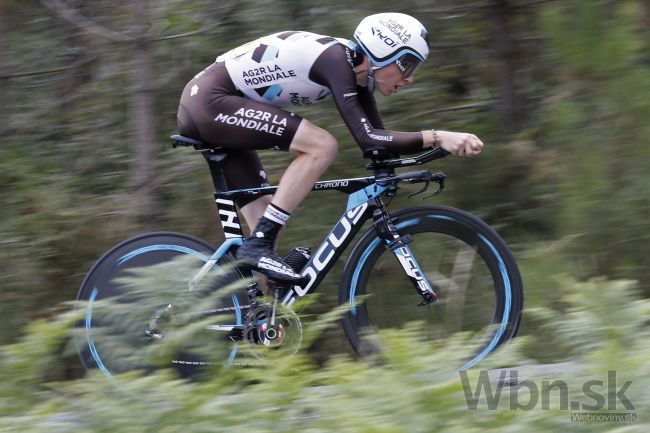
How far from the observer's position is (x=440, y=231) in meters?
5.06

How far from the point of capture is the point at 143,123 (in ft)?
20.8

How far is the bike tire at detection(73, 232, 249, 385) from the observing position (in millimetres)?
3900

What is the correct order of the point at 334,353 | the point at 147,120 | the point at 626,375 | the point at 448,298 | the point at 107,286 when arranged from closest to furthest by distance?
the point at 626,375 < the point at 107,286 < the point at 448,298 < the point at 334,353 < the point at 147,120

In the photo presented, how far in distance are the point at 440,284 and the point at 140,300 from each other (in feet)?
6.79

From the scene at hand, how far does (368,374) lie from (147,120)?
3379 mm

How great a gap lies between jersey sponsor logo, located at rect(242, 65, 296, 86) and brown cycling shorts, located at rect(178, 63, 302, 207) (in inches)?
4.0

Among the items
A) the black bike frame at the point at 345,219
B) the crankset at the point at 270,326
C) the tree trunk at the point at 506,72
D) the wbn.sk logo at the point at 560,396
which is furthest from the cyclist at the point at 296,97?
the tree trunk at the point at 506,72

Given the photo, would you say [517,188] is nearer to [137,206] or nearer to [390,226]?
[390,226]

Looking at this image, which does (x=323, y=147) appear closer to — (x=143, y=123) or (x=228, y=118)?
(x=228, y=118)

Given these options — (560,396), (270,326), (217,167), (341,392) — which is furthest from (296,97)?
(560,396)

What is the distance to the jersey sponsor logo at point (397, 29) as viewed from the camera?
16.1 ft

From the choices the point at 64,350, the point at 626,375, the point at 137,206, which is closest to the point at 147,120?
the point at 137,206


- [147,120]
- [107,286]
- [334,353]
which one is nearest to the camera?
[107,286]

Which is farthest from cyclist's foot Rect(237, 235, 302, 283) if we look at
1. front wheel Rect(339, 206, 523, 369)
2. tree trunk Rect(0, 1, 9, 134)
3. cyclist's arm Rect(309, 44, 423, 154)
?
tree trunk Rect(0, 1, 9, 134)
